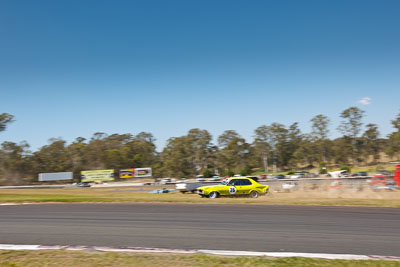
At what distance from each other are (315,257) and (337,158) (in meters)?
95.2

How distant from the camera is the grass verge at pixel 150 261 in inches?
225

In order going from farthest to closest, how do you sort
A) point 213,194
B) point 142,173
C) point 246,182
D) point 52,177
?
point 52,177, point 142,173, point 246,182, point 213,194

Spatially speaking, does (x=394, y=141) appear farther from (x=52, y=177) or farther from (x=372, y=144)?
(x=52, y=177)

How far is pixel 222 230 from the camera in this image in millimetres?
8859

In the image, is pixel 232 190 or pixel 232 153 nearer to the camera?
pixel 232 190

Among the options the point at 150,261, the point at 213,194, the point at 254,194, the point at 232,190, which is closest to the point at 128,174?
the point at 213,194

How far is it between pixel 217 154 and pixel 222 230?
279 feet

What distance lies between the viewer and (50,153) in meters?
106

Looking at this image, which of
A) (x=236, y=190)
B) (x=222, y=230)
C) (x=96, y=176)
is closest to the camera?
(x=222, y=230)

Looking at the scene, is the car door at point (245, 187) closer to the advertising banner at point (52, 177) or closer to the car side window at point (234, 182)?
the car side window at point (234, 182)

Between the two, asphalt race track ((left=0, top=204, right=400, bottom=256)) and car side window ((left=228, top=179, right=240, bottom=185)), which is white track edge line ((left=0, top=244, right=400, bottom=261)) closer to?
asphalt race track ((left=0, top=204, right=400, bottom=256))

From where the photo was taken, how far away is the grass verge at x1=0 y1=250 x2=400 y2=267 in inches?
225

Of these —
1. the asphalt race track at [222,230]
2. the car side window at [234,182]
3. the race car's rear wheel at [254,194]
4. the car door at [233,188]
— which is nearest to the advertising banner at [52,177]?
the car side window at [234,182]

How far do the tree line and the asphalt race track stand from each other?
7581 centimetres
